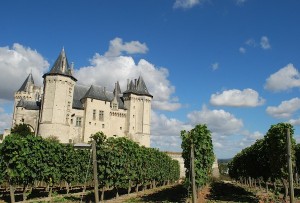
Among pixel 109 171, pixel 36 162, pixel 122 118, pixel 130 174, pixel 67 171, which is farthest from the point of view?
pixel 122 118

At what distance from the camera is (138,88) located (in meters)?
86.6

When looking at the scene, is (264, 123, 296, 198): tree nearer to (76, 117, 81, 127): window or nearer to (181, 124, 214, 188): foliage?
(181, 124, 214, 188): foliage

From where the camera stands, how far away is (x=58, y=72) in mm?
70000

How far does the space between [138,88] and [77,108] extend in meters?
18.0

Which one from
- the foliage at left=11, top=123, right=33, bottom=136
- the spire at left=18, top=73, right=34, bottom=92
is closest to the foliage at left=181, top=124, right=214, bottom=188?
the foliage at left=11, top=123, right=33, bottom=136

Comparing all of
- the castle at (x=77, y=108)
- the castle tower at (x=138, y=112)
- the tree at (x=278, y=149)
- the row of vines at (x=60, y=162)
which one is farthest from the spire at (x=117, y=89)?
the tree at (x=278, y=149)

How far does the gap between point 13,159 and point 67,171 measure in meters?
7.39

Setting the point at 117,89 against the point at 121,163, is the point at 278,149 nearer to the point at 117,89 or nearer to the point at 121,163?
the point at 121,163

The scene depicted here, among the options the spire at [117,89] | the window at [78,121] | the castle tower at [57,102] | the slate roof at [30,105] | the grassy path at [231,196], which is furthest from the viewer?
the spire at [117,89]

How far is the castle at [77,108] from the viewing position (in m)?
69.1

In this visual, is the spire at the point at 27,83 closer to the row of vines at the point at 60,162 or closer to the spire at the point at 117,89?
the spire at the point at 117,89

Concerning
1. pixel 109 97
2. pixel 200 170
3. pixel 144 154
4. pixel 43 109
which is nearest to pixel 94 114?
pixel 109 97

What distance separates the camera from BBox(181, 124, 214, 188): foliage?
25869 mm

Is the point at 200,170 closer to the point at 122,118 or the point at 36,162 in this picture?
the point at 36,162
